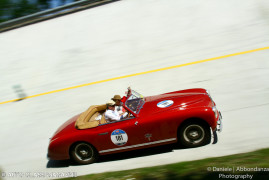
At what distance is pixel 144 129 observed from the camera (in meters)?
6.18

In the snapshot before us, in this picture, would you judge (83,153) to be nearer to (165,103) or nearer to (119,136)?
(119,136)

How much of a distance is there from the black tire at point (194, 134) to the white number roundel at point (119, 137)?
116cm

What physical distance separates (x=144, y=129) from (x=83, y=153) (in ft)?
5.30

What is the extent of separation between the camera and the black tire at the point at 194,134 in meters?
6.05

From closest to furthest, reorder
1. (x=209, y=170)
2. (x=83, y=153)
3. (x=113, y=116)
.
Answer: (x=209, y=170), (x=113, y=116), (x=83, y=153)

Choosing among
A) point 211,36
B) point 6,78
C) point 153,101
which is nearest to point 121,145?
point 153,101

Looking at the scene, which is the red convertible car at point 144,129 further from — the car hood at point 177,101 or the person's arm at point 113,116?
the person's arm at point 113,116

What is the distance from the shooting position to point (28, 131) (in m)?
9.29

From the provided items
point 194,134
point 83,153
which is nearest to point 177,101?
point 194,134

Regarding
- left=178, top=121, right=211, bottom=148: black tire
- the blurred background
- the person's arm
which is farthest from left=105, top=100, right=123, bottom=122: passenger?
the blurred background

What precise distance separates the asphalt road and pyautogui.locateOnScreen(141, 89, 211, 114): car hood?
3.10 ft

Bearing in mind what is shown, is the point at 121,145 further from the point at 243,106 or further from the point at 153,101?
the point at 243,106

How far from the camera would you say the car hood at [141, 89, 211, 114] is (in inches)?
248

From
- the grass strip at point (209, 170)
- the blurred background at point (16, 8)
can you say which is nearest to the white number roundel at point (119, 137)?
the grass strip at point (209, 170)
